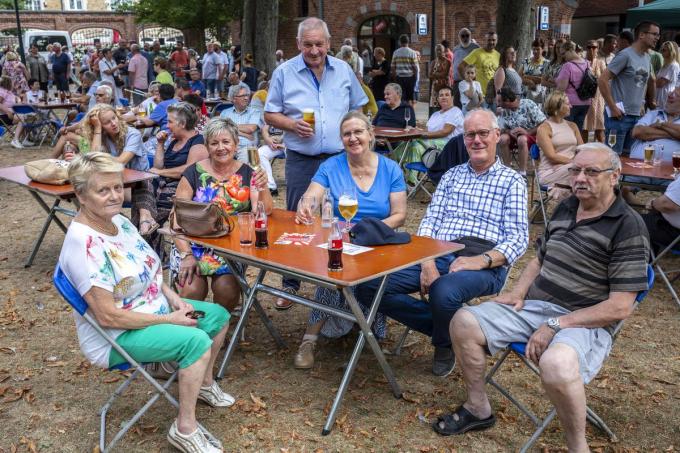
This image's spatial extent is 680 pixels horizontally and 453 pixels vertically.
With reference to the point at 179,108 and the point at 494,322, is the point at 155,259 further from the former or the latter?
the point at 179,108

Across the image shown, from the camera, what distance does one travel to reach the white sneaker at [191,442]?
111 inches

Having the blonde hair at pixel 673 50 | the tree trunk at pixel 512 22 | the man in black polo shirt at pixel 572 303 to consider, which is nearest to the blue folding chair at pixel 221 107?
the tree trunk at pixel 512 22

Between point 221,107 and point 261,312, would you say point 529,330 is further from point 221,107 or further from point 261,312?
point 221,107

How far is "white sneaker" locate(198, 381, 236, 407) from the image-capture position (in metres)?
3.29

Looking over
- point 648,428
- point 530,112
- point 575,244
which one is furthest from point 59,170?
point 530,112

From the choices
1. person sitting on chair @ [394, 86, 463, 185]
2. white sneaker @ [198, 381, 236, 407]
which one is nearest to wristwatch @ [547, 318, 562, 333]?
white sneaker @ [198, 381, 236, 407]

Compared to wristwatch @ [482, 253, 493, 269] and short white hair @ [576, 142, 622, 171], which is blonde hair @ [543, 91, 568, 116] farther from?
short white hair @ [576, 142, 622, 171]

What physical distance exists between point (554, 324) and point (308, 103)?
2.39 metres

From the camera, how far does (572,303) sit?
2.85 metres

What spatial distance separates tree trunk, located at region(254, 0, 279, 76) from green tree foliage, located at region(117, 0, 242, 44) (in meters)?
12.5

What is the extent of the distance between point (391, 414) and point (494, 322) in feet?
2.48

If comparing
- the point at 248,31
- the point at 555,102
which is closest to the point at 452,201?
the point at 555,102

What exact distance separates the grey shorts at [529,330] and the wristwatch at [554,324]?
18 millimetres

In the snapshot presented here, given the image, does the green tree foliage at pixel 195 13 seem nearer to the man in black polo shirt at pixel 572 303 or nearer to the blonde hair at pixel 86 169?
the blonde hair at pixel 86 169
